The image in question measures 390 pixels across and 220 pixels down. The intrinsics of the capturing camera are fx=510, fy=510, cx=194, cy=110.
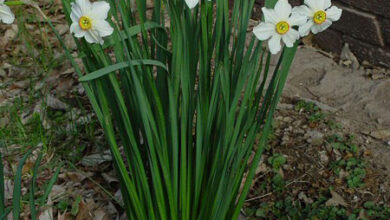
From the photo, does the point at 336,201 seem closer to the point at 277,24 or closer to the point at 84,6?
the point at 277,24

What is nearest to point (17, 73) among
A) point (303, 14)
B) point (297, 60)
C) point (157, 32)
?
point (297, 60)

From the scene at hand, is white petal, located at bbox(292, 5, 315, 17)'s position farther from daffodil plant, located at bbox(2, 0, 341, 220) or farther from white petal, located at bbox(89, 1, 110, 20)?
white petal, located at bbox(89, 1, 110, 20)

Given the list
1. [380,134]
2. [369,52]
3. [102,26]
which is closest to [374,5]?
[369,52]

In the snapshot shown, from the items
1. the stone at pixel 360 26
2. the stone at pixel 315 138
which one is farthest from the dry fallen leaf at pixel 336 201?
the stone at pixel 360 26

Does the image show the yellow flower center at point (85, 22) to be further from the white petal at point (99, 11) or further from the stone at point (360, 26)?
the stone at point (360, 26)

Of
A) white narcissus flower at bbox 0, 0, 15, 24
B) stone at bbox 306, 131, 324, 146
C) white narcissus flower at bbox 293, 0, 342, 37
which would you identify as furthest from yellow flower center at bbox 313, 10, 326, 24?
stone at bbox 306, 131, 324, 146

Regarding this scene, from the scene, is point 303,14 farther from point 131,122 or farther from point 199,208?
point 199,208
